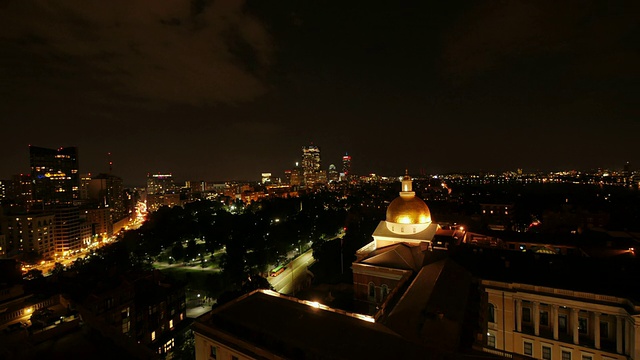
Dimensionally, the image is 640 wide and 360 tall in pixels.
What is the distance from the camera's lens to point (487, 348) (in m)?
14.6

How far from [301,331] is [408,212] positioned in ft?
66.7

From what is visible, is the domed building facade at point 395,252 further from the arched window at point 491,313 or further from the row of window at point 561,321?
the row of window at point 561,321

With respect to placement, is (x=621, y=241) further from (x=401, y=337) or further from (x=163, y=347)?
(x=163, y=347)

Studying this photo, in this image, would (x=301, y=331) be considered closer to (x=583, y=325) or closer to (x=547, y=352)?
(x=547, y=352)

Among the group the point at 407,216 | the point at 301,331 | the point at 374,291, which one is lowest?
the point at 374,291

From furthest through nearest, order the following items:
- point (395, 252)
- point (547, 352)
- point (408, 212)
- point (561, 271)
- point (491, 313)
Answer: point (408, 212) < point (395, 252) < point (491, 313) < point (561, 271) < point (547, 352)

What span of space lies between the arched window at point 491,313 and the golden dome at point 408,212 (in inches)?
453

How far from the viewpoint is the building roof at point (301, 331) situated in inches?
525

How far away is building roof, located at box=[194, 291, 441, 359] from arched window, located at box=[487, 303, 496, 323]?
1084 cm

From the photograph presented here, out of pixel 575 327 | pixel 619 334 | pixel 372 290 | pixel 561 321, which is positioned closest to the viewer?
pixel 619 334

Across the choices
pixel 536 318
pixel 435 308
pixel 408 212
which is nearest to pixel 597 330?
pixel 536 318

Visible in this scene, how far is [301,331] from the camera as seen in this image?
1526 cm

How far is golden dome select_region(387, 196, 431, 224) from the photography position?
3220 centimetres

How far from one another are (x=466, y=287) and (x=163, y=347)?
29.8 metres
